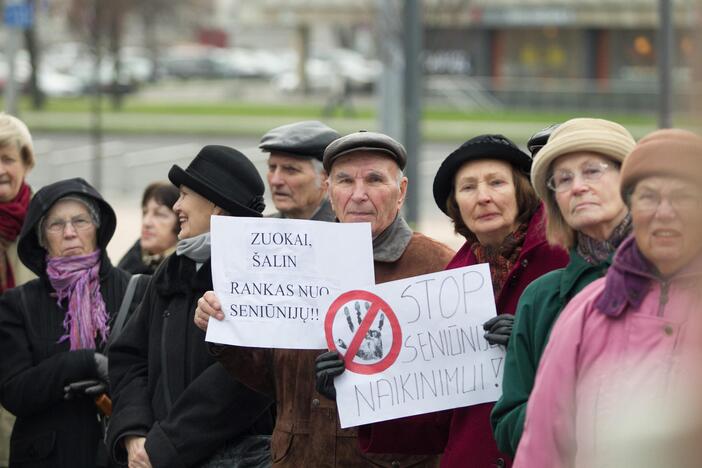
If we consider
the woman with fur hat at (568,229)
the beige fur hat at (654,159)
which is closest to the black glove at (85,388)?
the woman with fur hat at (568,229)

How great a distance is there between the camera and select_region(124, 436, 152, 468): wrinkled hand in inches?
198

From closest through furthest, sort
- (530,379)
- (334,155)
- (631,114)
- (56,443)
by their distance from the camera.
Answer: (530,379)
(334,155)
(56,443)
(631,114)

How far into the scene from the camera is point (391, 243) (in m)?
4.82

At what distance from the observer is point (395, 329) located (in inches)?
177

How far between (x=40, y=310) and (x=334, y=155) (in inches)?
69.2

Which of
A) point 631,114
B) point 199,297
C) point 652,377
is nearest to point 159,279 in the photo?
point 199,297

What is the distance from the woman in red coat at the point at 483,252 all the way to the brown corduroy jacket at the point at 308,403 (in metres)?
0.15

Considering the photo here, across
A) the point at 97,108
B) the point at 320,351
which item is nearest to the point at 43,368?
the point at 320,351

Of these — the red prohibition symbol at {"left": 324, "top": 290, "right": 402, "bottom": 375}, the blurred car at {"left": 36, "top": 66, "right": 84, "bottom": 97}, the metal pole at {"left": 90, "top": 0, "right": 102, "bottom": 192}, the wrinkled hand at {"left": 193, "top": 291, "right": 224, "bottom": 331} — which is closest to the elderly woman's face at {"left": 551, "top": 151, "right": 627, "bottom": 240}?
the red prohibition symbol at {"left": 324, "top": 290, "right": 402, "bottom": 375}

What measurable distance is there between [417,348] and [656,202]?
138cm

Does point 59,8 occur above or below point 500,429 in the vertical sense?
above

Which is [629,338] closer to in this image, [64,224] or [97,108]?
[64,224]

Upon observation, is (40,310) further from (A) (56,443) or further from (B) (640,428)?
(B) (640,428)

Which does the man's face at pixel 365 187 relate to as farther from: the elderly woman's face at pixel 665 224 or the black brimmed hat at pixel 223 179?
the elderly woman's face at pixel 665 224
